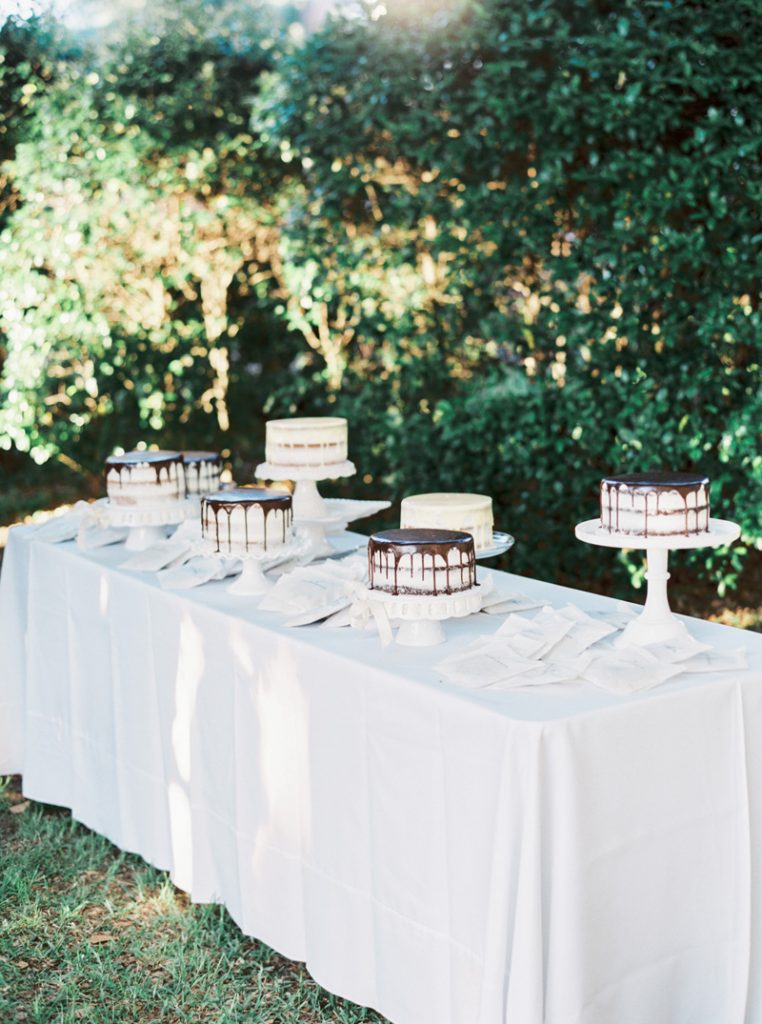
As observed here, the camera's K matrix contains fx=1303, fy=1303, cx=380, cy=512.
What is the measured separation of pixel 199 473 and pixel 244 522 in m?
0.78

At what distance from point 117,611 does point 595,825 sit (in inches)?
58.3

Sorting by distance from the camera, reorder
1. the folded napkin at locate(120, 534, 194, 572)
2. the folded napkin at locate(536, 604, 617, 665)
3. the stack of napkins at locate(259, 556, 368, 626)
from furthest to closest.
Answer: the folded napkin at locate(120, 534, 194, 572), the stack of napkins at locate(259, 556, 368, 626), the folded napkin at locate(536, 604, 617, 665)

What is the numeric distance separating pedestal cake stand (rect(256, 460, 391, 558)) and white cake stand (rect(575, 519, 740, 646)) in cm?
93

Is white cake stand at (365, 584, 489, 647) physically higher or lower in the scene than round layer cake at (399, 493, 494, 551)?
lower

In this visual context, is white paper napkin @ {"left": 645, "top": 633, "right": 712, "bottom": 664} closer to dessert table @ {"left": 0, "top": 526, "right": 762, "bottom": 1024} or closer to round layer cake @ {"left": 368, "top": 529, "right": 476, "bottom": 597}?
dessert table @ {"left": 0, "top": 526, "right": 762, "bottom": 1024}

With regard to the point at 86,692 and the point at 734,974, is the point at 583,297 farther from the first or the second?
the point at 734,974

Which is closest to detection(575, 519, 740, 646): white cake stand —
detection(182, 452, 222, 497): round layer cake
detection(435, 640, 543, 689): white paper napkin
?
detection(435, 640, 543, 689): white paper napkin

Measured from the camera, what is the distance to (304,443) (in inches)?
123

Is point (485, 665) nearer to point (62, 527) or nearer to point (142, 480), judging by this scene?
point (142, 480)

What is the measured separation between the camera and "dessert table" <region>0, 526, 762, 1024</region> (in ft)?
6.50

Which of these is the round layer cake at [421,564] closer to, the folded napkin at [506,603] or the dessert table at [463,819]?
the dessert table at [463,819]

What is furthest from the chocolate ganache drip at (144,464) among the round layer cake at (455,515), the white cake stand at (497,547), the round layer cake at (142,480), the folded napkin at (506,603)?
the folded napkin at (506,603)

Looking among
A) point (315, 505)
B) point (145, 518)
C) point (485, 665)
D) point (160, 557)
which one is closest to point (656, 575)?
point (485, 665)

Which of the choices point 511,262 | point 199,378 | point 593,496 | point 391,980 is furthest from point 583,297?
point 391,980
